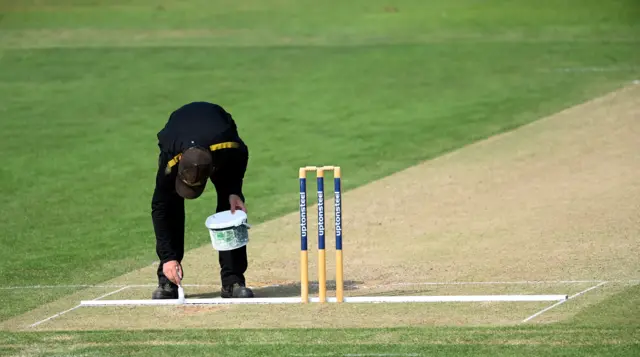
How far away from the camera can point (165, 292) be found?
Answer: 11.4 m

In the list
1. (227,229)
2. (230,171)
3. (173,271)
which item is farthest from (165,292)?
(230,171)

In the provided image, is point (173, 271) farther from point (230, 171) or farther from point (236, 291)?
point (230, 171)

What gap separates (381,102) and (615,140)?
5.40m

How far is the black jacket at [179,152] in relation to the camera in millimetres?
10773

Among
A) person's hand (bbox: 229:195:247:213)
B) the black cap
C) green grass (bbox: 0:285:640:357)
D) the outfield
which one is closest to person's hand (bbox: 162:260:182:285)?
the outfield

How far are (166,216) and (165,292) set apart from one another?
2.13 feet

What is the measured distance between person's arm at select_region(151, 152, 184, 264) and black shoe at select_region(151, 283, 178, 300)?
0.97 feet

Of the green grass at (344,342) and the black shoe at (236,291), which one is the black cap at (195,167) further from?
the green grass at (344,342)

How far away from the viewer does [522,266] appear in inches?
492

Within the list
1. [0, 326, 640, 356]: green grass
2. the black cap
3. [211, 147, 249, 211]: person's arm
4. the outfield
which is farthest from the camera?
[211, 147, 249, 211]: person's arm

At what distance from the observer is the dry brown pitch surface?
1051cm

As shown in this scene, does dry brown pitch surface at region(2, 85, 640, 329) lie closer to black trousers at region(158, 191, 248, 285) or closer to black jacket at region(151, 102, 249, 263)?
black trousers at region(158, 191, 248, 285)

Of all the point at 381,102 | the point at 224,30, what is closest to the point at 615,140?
the point at 381,102

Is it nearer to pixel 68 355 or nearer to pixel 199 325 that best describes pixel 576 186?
pixel 199 325
